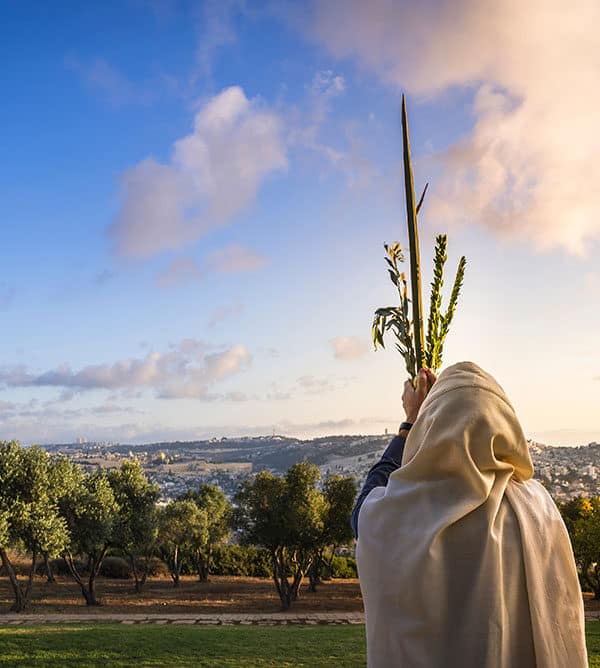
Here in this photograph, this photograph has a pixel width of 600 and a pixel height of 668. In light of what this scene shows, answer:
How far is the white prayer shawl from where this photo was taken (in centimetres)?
185

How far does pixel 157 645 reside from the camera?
10609mm

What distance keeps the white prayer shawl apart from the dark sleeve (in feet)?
0.82

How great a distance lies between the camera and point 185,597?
21.9 meters

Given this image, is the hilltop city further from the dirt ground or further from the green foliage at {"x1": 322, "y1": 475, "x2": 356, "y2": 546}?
the green foliage at {"x1": 322, "y1": 475, "x2": 356, "y2": 546}

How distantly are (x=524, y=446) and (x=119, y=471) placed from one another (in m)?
23.4

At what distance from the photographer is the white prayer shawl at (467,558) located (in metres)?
1.85

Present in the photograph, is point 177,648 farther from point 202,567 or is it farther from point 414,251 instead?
point 202,567

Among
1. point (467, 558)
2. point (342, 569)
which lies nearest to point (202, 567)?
point (342, 569)

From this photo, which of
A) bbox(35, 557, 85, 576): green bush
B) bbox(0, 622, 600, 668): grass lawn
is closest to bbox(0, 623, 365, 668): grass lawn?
bbox(0, 622, 600, 668): grass lawn

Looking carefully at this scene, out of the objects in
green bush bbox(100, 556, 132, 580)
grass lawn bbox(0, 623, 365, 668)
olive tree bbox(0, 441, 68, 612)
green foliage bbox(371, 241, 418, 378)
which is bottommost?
green bush bbox(100, 556, 132, 580)

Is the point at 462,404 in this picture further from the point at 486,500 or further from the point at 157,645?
the point at 157,645

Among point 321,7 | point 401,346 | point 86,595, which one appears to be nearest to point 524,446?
point 401,346

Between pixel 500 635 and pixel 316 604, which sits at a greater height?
pixel 500 635

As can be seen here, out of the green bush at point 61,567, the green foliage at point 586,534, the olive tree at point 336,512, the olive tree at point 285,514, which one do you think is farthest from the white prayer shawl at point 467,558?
the green bush at point 61,567
